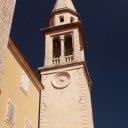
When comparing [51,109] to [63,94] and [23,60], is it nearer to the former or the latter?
[63,94]

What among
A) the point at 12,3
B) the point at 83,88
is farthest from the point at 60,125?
the point at 12,3

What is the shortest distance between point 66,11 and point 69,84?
1108 centimetres

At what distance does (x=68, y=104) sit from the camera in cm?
2178

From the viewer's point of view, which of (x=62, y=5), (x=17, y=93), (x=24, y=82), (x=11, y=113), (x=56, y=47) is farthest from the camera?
(x=62, y=5)

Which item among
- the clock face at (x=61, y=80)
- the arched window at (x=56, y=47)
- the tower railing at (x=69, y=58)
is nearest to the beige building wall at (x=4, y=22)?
the clock face at (x=61, y=80)

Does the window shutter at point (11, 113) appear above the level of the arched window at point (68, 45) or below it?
below

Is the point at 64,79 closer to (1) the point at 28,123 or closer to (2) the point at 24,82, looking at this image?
(2) the point at 24,82

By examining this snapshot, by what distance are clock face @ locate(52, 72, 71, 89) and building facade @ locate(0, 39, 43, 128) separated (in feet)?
20.3

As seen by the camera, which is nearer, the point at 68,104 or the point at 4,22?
the point at 4,22

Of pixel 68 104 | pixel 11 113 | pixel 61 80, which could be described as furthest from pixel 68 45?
pixel 11 113

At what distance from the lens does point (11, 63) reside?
1386cm

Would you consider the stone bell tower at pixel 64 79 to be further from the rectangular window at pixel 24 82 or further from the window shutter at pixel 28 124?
the rectangular window at pixel 24 82

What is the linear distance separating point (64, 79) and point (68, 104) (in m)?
2.75

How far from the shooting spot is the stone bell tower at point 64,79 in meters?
21.1
